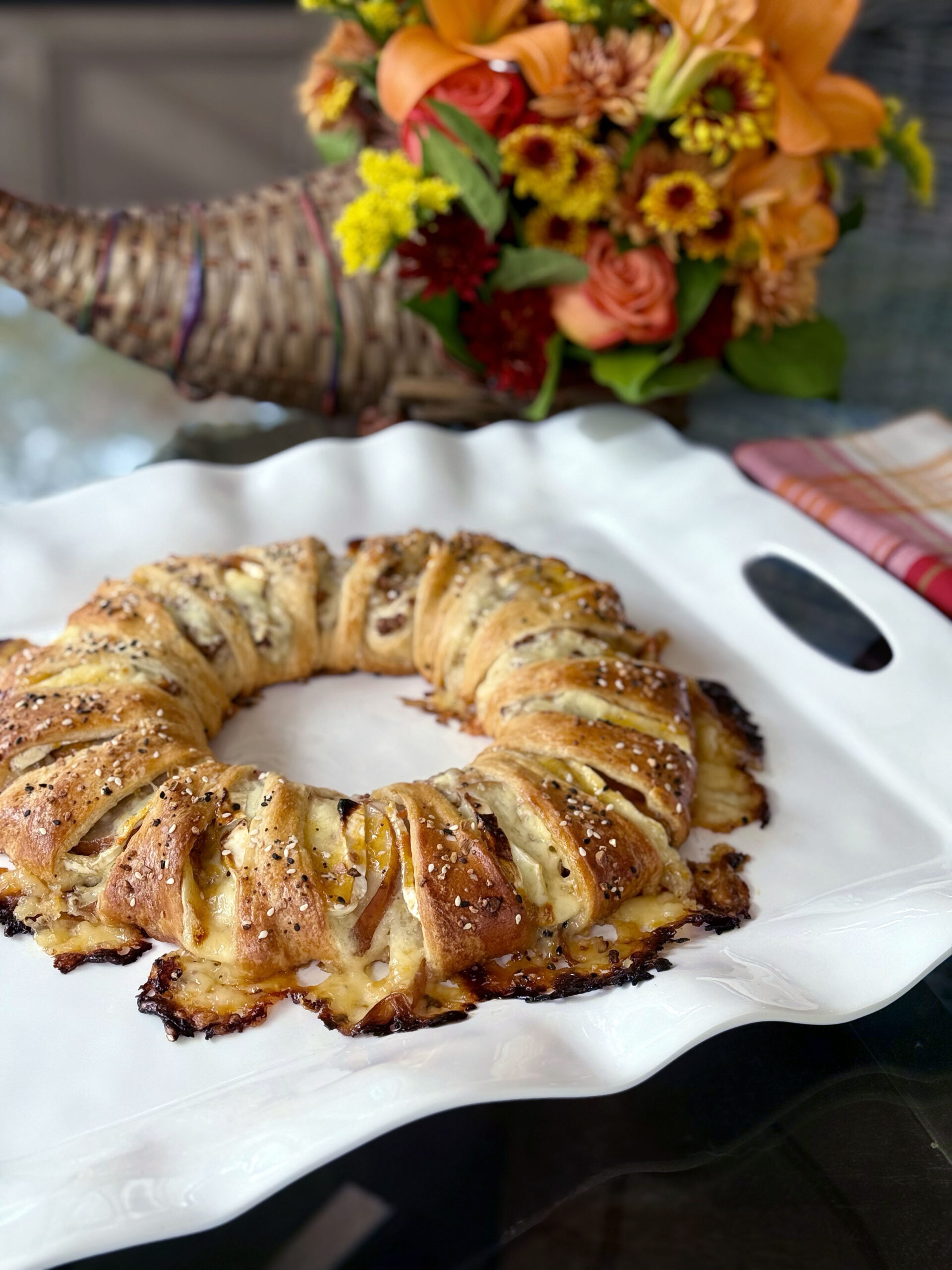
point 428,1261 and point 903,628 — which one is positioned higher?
point 903,628

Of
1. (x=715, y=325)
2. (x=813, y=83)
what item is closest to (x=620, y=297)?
(x=715, y=325)

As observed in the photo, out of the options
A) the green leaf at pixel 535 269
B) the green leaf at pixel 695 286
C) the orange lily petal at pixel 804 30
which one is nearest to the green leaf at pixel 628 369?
the green leaf at pixel 695 286

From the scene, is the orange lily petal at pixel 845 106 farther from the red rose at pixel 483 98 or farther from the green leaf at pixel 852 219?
the red rose at pixel 483 98

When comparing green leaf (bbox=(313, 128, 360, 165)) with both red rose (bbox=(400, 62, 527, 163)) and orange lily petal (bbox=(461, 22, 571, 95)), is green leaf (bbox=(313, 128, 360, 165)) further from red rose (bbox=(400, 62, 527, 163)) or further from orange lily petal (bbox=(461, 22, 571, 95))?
orange lily petal (bbox=(461, 22, 571, 95))

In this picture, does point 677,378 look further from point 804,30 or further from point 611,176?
point 804,30

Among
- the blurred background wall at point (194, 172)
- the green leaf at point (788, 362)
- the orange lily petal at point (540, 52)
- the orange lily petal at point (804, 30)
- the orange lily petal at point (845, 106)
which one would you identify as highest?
the orange lily petal at point (804, 30)

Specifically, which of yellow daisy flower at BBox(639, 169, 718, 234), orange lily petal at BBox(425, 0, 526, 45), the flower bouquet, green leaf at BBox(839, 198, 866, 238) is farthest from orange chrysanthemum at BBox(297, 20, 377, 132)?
green leaf at BBox(839, 198, 866, 238)

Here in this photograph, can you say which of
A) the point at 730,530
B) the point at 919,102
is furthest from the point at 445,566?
the point at 919,102

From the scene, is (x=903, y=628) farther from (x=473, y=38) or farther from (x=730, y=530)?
(x=473, y=38)
